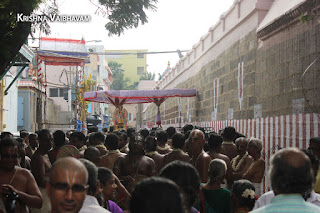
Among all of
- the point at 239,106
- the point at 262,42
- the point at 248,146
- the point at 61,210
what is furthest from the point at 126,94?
the point at 61,210

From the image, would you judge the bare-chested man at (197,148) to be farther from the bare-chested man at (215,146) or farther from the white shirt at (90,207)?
the white shirt at (90,207)

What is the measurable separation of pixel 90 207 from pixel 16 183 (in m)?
1.29

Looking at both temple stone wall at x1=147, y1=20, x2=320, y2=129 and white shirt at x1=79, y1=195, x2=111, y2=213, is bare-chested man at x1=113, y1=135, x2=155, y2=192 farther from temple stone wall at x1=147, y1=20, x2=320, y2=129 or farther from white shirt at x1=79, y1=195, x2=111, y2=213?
temple stone wall at x1=147, y1=20, x2=320, y2=129

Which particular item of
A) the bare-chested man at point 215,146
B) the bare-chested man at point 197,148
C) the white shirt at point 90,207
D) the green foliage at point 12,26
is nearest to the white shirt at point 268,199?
the white shirt at point 90,207

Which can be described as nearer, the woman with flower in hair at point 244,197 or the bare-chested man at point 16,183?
the bare-chested man at point 16,183

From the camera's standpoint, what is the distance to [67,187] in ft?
9.25

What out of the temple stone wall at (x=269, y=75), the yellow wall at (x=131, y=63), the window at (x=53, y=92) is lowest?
the temple stone wall at (x=269, y=75)

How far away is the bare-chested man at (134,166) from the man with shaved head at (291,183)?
3126 millimetres

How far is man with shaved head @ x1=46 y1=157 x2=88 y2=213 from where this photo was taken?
2797 millimetres

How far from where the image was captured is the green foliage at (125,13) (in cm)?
1011

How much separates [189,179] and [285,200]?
62 cm

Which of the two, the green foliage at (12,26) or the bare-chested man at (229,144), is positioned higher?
the green foliage at (12,26)

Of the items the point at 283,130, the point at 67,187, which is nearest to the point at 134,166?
the point at 67,187

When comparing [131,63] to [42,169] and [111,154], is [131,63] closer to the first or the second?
[111,154]
